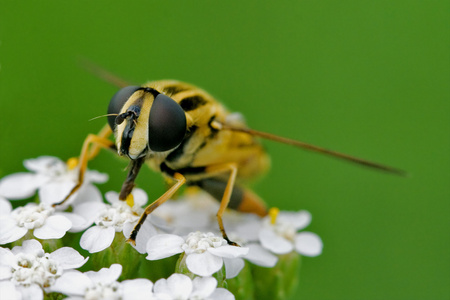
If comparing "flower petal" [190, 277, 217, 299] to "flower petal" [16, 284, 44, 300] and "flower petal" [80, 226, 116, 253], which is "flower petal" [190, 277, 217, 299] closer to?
"flower petal" [80, 226, 116, 253]

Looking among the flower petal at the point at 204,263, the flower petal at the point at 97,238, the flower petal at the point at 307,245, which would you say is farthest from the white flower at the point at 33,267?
the flower petal at the point at 307,245

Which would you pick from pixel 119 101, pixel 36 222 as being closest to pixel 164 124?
pixel 119 101

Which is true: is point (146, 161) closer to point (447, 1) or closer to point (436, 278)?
point (436, 278)

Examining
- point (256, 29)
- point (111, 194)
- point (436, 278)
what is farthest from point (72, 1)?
point (436, 278)

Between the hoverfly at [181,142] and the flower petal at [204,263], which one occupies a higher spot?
the hoverfly at [181,142]

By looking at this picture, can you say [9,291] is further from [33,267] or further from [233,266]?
[233,266]

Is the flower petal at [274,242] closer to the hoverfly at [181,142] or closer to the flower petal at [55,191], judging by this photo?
the hoverfly at [181,142]
